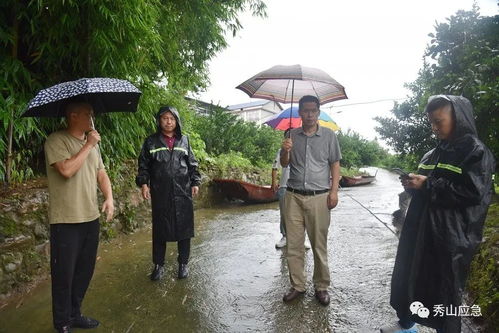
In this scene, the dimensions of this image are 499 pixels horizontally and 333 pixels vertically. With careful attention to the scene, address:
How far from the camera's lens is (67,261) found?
2.18 meters

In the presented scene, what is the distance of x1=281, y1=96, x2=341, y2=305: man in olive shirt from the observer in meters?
2.86

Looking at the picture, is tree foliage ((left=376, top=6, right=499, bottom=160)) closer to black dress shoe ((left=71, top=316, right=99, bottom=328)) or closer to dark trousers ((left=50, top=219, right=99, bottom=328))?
dark trousers ((left=50, top=219, right=99, bottom=328))

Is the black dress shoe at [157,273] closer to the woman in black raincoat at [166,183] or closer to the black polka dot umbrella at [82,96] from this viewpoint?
the woman in black raincoat at [166,183]

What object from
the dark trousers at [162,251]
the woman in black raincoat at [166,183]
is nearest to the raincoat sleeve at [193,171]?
the woman in black raincoat at [166,183]

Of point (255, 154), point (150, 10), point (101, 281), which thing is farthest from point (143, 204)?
point (255, 154)

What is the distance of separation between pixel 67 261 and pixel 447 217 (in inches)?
100

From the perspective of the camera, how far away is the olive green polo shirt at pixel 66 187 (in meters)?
2.13

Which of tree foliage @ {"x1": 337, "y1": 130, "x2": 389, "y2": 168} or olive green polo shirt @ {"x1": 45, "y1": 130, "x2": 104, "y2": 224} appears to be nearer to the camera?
olive green polo shirt @ {"x1": 45, "y1": 130, "x2": 104, "y2": 224}

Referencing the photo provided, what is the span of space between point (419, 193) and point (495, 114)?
8.76 ft

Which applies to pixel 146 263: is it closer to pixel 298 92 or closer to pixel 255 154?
pixel 298 92

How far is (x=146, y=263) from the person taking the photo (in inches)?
156

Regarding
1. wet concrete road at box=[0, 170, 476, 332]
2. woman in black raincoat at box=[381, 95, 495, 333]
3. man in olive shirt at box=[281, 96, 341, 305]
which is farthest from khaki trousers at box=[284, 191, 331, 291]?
woman in black raincoat at box=[381, 95, 495, 333]

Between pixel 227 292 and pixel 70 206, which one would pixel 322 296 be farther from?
pixel 70 206

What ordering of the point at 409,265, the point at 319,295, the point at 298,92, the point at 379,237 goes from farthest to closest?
the point at 379,237, the point at 298,92, the point at 319,295, the point at 409,265
